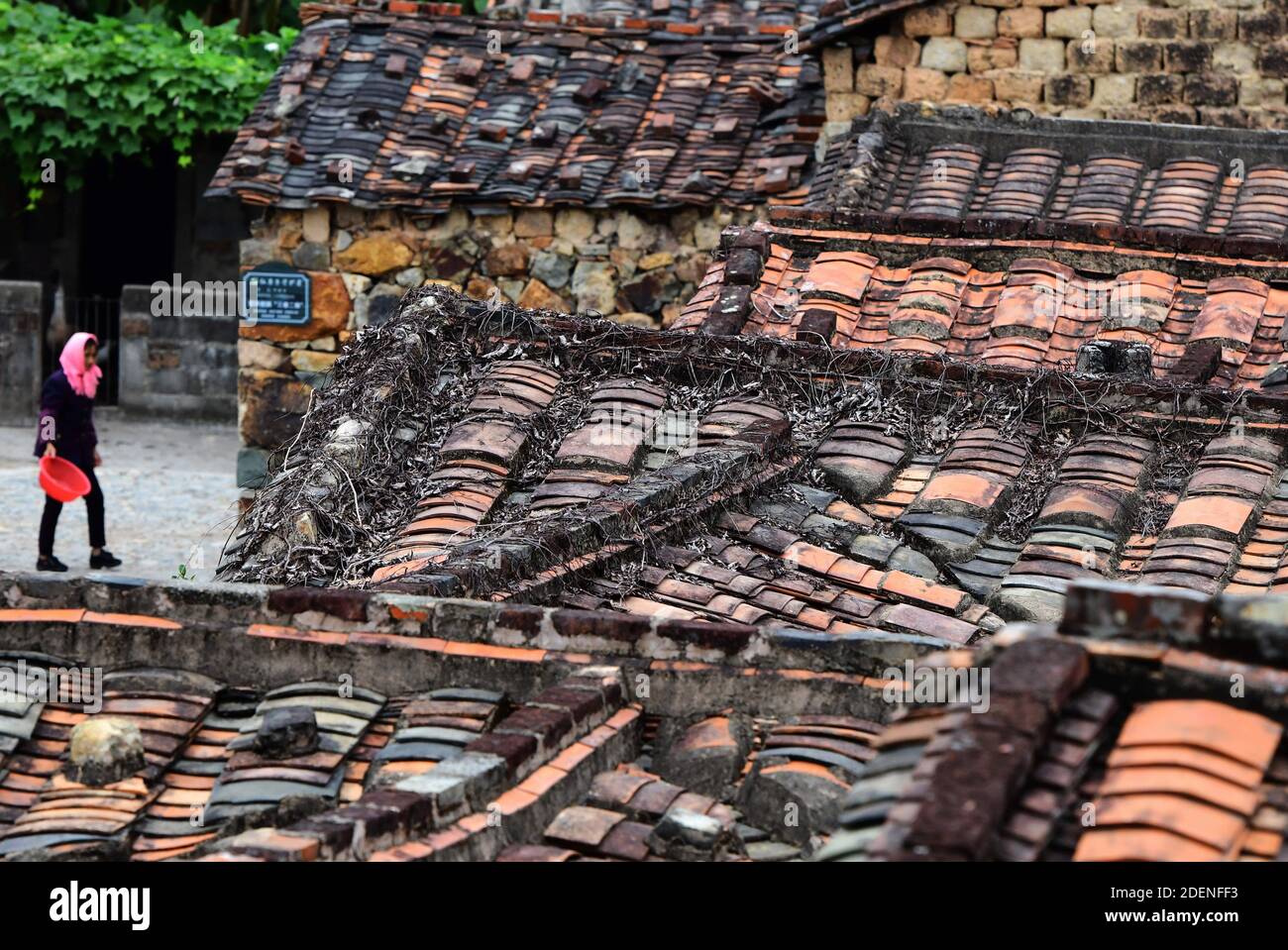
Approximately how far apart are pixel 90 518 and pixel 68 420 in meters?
0.91

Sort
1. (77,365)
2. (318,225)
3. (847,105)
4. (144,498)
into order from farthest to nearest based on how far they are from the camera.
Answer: (144,498)
(318,225)
(847,105)
(77,365)

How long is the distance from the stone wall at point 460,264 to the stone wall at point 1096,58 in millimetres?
2021

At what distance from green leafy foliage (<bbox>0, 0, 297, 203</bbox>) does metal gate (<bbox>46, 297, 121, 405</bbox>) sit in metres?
1.34

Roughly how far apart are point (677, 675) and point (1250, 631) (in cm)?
212

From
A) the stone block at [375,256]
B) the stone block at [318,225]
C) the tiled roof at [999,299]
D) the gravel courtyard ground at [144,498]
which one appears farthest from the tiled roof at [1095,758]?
the stone block at [318,225]

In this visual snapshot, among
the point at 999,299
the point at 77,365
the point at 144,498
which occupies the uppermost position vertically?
the point at 999,299

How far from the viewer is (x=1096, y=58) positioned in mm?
14250

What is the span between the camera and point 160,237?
78.9 ft

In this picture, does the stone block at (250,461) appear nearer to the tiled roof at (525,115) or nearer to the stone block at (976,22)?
the tiled roof at (525,115)

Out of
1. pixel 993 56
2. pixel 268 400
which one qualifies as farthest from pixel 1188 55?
pixel 268 400

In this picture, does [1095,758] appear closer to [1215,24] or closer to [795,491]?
[795,491]

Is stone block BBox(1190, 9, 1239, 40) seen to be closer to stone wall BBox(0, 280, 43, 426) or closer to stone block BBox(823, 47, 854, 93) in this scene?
stone block BBox(823, 47, 854, 93)

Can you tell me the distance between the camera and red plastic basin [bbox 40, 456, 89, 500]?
45.9ft

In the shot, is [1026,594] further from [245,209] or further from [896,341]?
[245,209]
